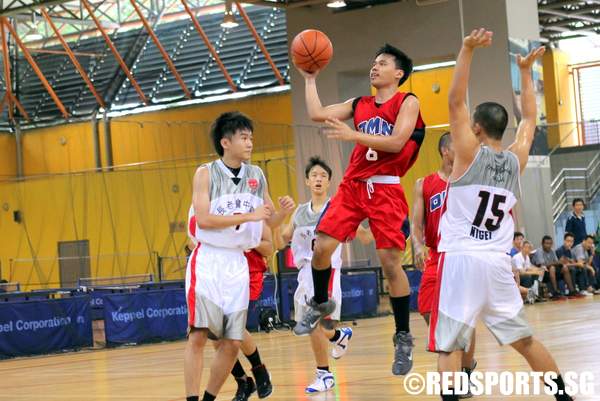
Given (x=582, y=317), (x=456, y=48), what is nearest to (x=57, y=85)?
(x=456, y=48)

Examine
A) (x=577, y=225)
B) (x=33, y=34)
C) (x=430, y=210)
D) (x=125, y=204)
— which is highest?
(x=33, y=34)

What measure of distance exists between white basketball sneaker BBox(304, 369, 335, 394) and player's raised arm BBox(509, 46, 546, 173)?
9.12 ft

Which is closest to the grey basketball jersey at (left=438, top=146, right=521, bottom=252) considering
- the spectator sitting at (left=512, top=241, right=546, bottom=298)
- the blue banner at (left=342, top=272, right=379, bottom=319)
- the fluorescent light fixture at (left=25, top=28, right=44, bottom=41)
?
the blue banner at (left=342, top=272, right=379, bottom=319)

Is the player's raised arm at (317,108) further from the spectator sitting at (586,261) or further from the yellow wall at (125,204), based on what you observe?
the spectator sitting at (586,261)

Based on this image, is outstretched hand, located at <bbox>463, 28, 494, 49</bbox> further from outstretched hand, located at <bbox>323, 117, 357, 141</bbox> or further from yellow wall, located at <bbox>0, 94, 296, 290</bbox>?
yellow wall, located at <bbox>0, 94, 296, 290</bbox>

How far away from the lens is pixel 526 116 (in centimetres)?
577

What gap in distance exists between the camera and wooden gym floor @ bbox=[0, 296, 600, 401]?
8031mm

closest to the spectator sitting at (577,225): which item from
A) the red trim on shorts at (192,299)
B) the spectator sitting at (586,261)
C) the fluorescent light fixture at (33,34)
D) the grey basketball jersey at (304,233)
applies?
the spectator sitting at (586,261)

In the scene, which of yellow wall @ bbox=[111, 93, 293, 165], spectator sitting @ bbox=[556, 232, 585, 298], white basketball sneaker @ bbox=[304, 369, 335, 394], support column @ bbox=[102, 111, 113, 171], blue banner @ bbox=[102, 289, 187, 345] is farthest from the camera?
support column @ bbox=[102, 111, 113, 171]

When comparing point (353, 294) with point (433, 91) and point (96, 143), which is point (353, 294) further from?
point (96, 143)

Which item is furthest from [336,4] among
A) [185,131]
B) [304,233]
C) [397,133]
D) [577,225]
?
[397,133]

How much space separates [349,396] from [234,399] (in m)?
0.82

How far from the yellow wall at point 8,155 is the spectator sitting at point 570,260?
18.9 meters

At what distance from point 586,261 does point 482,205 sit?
16.4 metres
